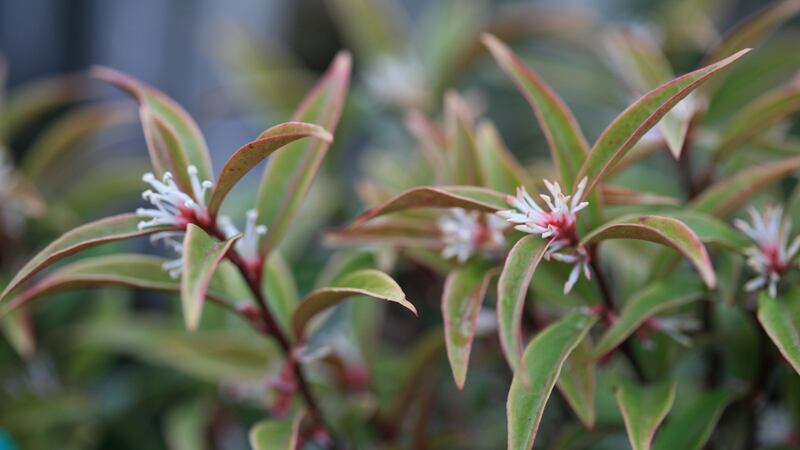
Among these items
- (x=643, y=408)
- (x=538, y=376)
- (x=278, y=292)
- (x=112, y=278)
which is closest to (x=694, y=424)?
(x=643, y=408)

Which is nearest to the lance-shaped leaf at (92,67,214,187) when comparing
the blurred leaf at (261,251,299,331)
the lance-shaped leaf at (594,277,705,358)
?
the blurred leaf at (261,251,299,331)

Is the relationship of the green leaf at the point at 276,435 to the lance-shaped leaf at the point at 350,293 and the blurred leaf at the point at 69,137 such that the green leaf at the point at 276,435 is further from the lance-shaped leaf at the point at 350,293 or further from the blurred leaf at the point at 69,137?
the blurred leaf at the point at 69,137

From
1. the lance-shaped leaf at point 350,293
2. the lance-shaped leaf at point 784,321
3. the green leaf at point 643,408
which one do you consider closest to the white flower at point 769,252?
the lance-shaped leaf at point 784,321

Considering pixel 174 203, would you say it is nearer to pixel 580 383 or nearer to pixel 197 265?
pixel 197 265

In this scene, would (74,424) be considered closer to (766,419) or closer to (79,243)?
(79,243)

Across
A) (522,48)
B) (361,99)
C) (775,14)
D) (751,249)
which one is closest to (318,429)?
(751,249)
